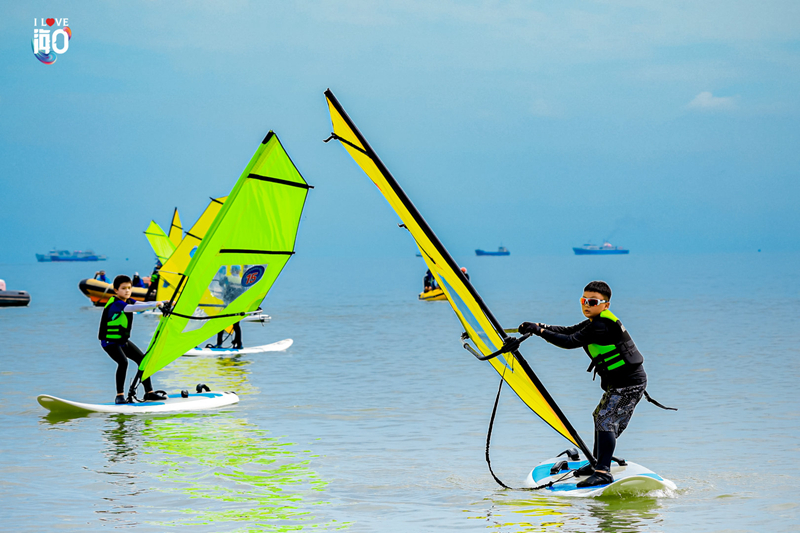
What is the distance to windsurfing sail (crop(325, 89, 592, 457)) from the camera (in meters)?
6.87

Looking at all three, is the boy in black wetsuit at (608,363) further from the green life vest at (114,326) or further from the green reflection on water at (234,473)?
the green life vest at (114,326)

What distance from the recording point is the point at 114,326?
11.6 meters

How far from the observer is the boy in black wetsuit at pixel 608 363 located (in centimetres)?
688

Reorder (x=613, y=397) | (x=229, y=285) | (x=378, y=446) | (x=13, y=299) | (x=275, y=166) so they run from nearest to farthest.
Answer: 1. (x=613, y=397)
2. (x=378, y=446)
3. (x=275, y=166)
4. (x=229, y=285)
5. (x=13, y=299)

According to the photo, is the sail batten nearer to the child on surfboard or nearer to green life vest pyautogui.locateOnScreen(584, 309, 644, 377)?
the child on surfboard

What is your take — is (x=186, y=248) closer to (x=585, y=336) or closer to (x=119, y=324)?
(x=119, y=324)

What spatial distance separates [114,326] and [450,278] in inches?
248

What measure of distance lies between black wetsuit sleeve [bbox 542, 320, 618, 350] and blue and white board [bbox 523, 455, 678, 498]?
1.23 meters

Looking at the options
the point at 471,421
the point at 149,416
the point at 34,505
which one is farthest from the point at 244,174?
the point at 34,505

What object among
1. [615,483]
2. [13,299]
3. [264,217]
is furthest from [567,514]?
[13,299]

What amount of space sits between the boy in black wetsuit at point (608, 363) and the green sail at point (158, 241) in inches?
1144

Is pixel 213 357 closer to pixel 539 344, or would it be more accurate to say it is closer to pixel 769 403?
pixel 539 344

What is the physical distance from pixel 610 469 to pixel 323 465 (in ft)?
10.3

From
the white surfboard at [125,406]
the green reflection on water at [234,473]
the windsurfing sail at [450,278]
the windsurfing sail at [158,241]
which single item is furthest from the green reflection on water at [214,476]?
the windsurfing sail at [158,241]
